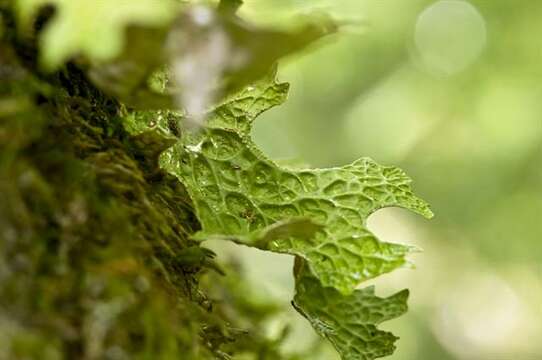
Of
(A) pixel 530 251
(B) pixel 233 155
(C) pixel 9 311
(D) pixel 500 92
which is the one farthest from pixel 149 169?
(A) pixel 530 251

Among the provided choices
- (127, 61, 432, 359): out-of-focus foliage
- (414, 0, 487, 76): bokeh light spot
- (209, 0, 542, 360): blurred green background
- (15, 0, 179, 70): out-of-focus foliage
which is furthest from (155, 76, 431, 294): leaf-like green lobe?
(414, 0, 487, 76): bokeh light spot

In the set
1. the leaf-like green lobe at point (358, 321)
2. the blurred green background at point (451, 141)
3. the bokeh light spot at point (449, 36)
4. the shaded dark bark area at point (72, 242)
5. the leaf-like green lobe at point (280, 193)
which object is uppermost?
the bokeh light spot at point (449, 36)

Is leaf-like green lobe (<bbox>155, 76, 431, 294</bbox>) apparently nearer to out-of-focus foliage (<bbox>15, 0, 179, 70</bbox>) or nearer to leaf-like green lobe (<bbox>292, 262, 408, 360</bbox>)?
leaf-like green lobe (<bbox>292, 262, 408, 360</bbox>)

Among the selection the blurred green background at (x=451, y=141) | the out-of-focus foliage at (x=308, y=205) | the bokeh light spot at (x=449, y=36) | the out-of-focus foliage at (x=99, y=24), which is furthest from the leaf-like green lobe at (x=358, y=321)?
the bokeh light spot at (x=449, y=36)

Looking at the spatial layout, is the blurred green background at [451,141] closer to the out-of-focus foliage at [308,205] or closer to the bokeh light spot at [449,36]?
the bokeh light spot at [449,36]

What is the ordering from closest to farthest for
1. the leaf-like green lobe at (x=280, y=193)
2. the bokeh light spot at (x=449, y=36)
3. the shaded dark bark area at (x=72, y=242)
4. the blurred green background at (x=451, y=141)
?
the shaded dark bark area at (x=72, y=242), the leaf-like green lobe at (x=280, y=193), the blurred green background at (x=451, y=141), the bokeh light spot at (x=449, y=36)

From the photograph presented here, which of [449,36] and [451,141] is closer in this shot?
[451,141]

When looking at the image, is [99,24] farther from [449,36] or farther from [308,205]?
[449,36]

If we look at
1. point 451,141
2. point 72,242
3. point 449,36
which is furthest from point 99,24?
point 449,36
